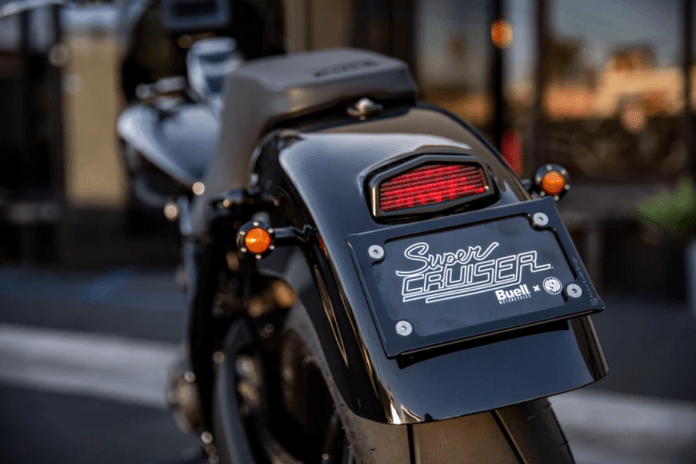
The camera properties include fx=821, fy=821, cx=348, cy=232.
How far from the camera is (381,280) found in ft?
4.25

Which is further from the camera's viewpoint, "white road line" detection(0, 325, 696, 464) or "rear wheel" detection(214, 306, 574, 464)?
"white road line" detection(0, 325, 696, 464)

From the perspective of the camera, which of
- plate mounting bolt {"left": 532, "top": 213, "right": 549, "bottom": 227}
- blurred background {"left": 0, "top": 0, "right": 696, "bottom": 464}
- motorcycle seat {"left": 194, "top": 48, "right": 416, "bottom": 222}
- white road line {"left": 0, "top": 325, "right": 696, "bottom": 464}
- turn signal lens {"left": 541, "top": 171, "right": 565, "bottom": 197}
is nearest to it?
plate mounting bolt {"left": 532, "top": 213, "right": 549, "bottom": 227}

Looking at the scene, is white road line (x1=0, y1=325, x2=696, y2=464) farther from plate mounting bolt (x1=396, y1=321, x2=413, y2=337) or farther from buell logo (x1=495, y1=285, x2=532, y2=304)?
plate mounting bolt (x1=396, y1=321, x2=413, y2=337)

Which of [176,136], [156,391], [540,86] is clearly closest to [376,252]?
[176,136]

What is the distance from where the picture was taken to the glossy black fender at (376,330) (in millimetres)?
1237

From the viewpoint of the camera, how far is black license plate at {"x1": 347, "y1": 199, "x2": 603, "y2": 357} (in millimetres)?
1265

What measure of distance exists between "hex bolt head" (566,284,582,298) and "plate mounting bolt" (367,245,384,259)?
12.1 inches

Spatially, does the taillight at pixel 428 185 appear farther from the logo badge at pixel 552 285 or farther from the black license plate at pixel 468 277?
the logo badge at pixel 552 285

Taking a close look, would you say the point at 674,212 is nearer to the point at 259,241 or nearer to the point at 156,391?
the point at 156,391

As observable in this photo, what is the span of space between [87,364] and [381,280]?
12.8ft

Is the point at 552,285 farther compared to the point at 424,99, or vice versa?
the point at 424,99

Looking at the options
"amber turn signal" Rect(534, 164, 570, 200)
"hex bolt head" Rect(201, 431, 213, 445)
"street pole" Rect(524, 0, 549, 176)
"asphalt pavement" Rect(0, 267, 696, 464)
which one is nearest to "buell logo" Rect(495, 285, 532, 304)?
"amber turn signal" Rect(534, 164, 570, 200)

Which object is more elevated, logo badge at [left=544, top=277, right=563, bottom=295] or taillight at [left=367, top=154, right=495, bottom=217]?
taillight at [left=367, top=154, right=495, bottom=217]

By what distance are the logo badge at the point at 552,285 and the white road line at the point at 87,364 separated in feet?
10.1
